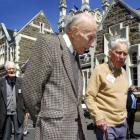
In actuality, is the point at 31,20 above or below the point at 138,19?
above

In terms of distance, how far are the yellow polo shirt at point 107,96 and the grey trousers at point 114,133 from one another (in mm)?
56

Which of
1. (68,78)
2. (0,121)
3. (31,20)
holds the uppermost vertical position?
(31,20)

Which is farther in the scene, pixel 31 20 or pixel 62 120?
pixel 31 20

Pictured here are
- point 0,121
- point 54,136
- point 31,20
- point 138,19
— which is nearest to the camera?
point 54,136

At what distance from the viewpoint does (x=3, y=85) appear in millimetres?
8039

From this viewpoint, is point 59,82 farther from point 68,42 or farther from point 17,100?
point 17,100

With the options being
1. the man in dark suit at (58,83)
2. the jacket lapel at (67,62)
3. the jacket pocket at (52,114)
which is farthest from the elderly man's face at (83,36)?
the jacket pocket at (52,114)

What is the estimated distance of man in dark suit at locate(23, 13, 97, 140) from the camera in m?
3.67

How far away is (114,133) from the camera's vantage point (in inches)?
193

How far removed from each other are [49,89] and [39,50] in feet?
1.14

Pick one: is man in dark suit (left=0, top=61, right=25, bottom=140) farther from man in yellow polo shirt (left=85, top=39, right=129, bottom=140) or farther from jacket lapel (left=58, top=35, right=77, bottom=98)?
jacket lapel (left=58, top=35, right=77, bottom=98)

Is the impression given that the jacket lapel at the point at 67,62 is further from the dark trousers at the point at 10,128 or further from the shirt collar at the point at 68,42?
the dark trousers at the point at 10,128

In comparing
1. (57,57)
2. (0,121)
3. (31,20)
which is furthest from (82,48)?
(31,20)

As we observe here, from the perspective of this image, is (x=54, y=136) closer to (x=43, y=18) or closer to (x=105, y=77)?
(x=105, y=77)
